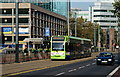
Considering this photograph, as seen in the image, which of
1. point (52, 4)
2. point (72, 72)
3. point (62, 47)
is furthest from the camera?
point (52, 4)

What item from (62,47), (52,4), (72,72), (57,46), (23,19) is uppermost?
(52,4)

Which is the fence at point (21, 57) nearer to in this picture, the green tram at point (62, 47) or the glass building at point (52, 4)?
the green tram at point (62, 47)

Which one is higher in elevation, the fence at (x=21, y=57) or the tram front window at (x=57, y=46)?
the tram front window at (x=57, y=46)

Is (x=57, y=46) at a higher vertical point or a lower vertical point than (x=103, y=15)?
lower

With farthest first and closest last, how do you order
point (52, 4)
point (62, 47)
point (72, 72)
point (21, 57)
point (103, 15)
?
point (103, 15) < point (52, 4) < point (62, 47) < point (21, 57) < point (72, 72)

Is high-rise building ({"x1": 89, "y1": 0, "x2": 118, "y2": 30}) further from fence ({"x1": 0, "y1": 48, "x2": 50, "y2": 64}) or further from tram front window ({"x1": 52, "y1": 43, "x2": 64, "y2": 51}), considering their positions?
tram front window ({"x1": 52, "y1": 43, "x2": 64, "y2": 51})

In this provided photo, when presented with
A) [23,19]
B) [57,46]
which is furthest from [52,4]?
[57,46]

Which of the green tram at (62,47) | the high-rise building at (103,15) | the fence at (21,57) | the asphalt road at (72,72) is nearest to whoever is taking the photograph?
the asphalt road at (72,72)

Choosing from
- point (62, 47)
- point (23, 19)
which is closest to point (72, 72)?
point (62, 47)

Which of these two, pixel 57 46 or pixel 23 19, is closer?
pixel 57 46

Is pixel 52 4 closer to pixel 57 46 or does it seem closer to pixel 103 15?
pixel 103 15

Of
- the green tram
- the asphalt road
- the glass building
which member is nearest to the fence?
the green tram

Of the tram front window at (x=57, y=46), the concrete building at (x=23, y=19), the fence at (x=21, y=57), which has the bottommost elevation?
the fence at (x=21, y=57)

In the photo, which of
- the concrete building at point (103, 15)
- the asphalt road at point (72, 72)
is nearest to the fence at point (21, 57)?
the asphalt road at point (72, 72)
